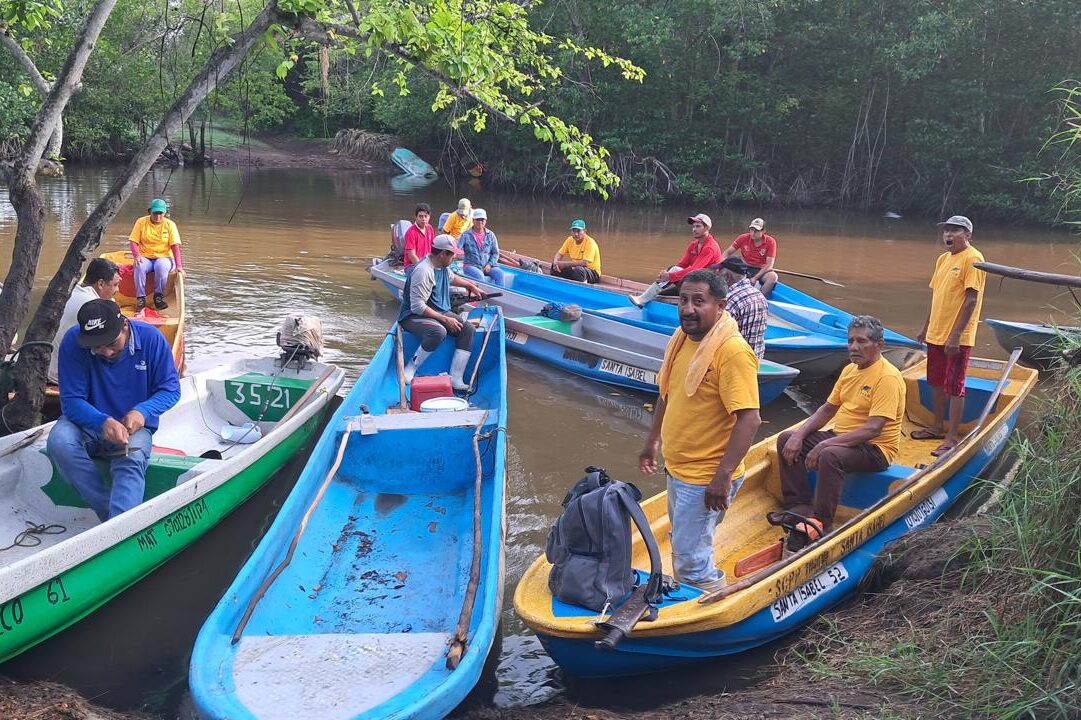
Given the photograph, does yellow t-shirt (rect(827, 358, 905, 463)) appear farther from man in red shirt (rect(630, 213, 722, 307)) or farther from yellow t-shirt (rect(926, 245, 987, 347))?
man in red shirt (rect(630, 213, 722, 307))

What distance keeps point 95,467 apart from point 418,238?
26.8ft

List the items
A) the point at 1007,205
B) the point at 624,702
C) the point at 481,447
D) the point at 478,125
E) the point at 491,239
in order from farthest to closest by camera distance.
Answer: the point at 1007,205
the point at 491,239
the point at 478,125
the point at 481,447
the point at 624,702

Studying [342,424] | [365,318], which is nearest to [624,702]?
[342,424]

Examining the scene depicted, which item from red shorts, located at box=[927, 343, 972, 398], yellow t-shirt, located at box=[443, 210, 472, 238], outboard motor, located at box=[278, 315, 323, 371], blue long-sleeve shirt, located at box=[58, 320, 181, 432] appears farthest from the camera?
yellow t-shirt, located at box=[443, 210, 472, 238]

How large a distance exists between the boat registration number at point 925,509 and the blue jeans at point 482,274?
790cm

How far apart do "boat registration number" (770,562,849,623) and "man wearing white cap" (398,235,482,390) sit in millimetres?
4252

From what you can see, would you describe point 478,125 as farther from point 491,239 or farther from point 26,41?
point 491,239

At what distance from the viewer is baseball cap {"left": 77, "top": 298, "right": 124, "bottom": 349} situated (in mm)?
4965

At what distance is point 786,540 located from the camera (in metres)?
5.34

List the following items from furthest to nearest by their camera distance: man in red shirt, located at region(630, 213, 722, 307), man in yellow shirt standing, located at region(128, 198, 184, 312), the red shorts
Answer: man in red shirt, located at region(630, 213, 722, 307) < man in yellow shirt standing, located at region(128, 198, 184, 312) < the red shorts

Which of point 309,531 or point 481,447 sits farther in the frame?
point 481,447

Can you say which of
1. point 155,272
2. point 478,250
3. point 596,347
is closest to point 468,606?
point 596,347

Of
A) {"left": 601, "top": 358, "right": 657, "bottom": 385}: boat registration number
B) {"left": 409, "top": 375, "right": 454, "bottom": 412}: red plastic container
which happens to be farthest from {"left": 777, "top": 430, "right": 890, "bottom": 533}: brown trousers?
{"left": 601, "top": 358, "right": 657, "bottom": 385}: boat registration number

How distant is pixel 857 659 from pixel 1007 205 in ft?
92.7
